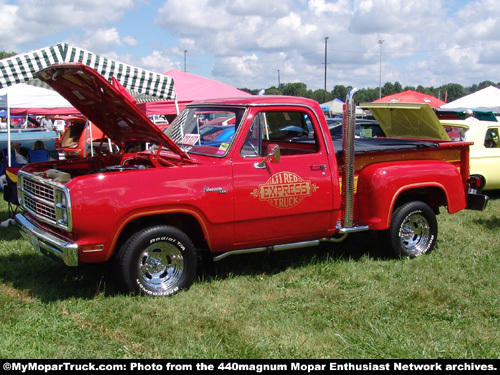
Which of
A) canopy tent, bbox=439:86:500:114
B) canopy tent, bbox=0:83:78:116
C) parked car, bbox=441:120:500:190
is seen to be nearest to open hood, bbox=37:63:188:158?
canopy tent, bbox=0:83:78:116

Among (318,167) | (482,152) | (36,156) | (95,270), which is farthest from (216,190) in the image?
(36,156)

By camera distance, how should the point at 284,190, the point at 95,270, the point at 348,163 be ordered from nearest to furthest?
the point at 284,190, the point at 348,163, the point at 95,270

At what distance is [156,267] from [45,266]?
1.77m

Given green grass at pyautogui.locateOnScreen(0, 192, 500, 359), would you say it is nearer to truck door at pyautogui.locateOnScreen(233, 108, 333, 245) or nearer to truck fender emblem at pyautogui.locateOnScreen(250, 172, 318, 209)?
truck door at pyautogui.locateOnScreen(233, 108, 333, 245)

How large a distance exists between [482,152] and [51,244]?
8.31m

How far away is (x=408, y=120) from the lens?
297 inches

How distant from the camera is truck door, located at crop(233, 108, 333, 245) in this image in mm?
5070

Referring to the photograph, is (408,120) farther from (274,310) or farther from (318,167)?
(274,310)

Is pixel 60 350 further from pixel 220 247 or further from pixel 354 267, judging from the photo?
pixel 354 267

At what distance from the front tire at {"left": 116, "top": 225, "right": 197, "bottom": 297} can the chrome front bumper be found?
43 centimetres

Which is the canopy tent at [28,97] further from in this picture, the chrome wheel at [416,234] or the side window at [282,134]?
the chrome wheel at [416,234]

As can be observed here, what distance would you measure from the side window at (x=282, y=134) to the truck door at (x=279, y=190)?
0.03 ft

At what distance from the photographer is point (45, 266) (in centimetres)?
592
